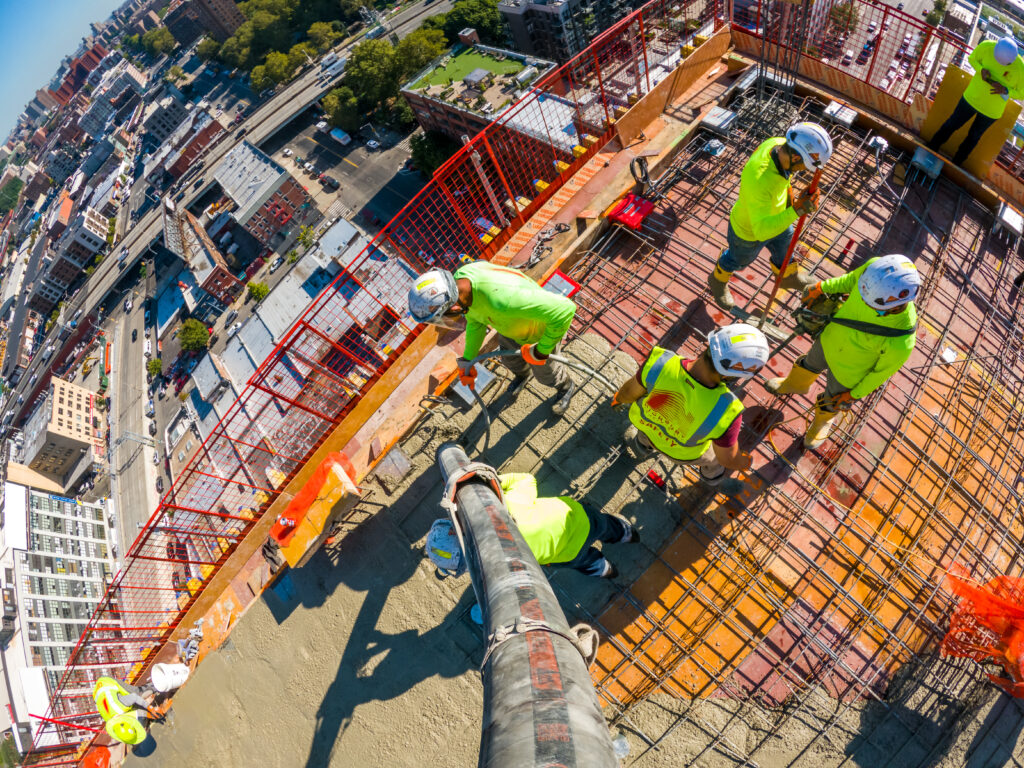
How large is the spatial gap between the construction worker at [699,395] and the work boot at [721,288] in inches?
131

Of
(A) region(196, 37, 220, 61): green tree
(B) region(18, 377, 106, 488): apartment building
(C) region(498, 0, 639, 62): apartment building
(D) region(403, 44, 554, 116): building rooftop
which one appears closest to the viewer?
(D) region(403, 44, 554, 116): building rooftop

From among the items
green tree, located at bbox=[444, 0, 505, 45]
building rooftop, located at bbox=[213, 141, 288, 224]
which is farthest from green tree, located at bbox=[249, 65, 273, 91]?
green tree, located at bbox=[444, 0, 505, 45]

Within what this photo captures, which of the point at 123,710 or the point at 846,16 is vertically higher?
the point at 846,16

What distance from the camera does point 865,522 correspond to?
758cm

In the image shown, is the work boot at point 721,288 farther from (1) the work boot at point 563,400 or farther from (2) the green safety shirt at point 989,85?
(2) the green safety shirt at point 989,85

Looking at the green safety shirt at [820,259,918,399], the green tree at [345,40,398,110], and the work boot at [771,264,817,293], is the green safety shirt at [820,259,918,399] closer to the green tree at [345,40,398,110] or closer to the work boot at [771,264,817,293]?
the work boot at [771,264,817,293]

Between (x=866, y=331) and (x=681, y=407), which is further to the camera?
(x=866, y=331)

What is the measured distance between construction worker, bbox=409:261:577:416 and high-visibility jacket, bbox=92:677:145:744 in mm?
7550

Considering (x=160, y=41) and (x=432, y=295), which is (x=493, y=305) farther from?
(x=160, y=41)

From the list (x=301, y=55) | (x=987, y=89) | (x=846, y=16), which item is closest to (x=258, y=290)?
(x=301, y=55)

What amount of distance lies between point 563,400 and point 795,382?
363cm

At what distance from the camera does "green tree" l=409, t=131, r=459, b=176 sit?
43594mm

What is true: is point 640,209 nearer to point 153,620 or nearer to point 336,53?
point 153,620

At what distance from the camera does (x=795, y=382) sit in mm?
7703
